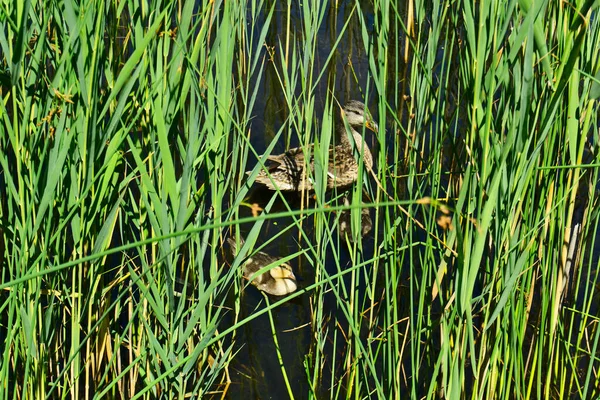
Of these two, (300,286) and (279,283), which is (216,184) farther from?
(300,286)

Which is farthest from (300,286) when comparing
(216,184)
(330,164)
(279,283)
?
(216,184)

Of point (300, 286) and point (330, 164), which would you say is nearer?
point (300, 286)

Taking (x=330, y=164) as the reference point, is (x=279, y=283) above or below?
below

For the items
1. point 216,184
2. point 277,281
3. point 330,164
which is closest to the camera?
point 216,184

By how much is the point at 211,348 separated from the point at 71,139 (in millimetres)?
1174

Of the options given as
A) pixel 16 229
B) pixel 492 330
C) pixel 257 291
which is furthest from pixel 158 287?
pixel 257 291

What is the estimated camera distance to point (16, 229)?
2.16 metres

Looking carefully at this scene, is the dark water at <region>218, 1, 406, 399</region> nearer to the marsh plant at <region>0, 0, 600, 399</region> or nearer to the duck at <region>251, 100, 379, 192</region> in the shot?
the duck at <region>251, 100, 379, 192</region>

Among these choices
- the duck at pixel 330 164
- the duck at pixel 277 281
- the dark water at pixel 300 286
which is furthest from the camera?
the duck at pixel 330 164

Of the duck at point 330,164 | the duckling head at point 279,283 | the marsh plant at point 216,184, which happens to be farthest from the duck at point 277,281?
the marsh plant at point 216,184

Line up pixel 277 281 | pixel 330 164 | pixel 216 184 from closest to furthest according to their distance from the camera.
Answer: pixel 216 184, pixel 277 281, pixel 330 164

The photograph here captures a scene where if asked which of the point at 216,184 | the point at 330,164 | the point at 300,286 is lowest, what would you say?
the point at 300,286

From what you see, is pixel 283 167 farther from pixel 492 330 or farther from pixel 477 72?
pixel 477 72

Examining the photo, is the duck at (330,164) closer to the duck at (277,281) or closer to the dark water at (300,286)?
the dark water at (300,286)
